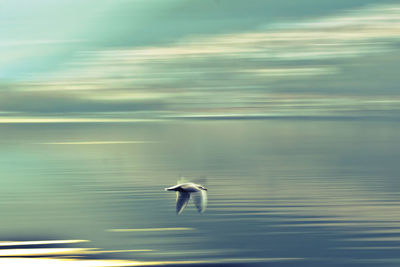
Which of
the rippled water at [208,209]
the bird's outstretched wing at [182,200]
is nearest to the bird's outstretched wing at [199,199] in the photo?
the bird's outstretched wing at [182,200]

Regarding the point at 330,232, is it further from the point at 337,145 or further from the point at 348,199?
the point at 337,145

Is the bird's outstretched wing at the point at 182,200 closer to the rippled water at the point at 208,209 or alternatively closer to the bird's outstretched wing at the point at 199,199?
the bird's outstretched wing at the point at 199,199

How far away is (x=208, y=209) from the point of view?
8297 mm

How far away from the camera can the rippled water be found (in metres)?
6.50

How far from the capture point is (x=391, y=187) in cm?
997

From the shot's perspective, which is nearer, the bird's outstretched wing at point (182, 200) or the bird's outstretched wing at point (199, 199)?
the bird's outstretched wing at point (182, 200)

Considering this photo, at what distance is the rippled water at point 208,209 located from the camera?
21.3ft

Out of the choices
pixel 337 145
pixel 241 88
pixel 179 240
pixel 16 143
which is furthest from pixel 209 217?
pixel 241 88

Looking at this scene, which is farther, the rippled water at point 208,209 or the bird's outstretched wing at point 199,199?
the bird's outstretched wing at point 199,199

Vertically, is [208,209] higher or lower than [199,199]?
higher

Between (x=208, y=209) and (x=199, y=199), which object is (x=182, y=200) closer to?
(x=199, y=199)

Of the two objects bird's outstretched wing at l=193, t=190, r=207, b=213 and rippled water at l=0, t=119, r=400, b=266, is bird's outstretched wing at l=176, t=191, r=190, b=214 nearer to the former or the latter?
bird's outstretched wing at l=193, t=190, r=207, b=213

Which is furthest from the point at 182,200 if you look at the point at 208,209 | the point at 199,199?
the point at 208,209

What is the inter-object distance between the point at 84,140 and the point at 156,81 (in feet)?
72.6
